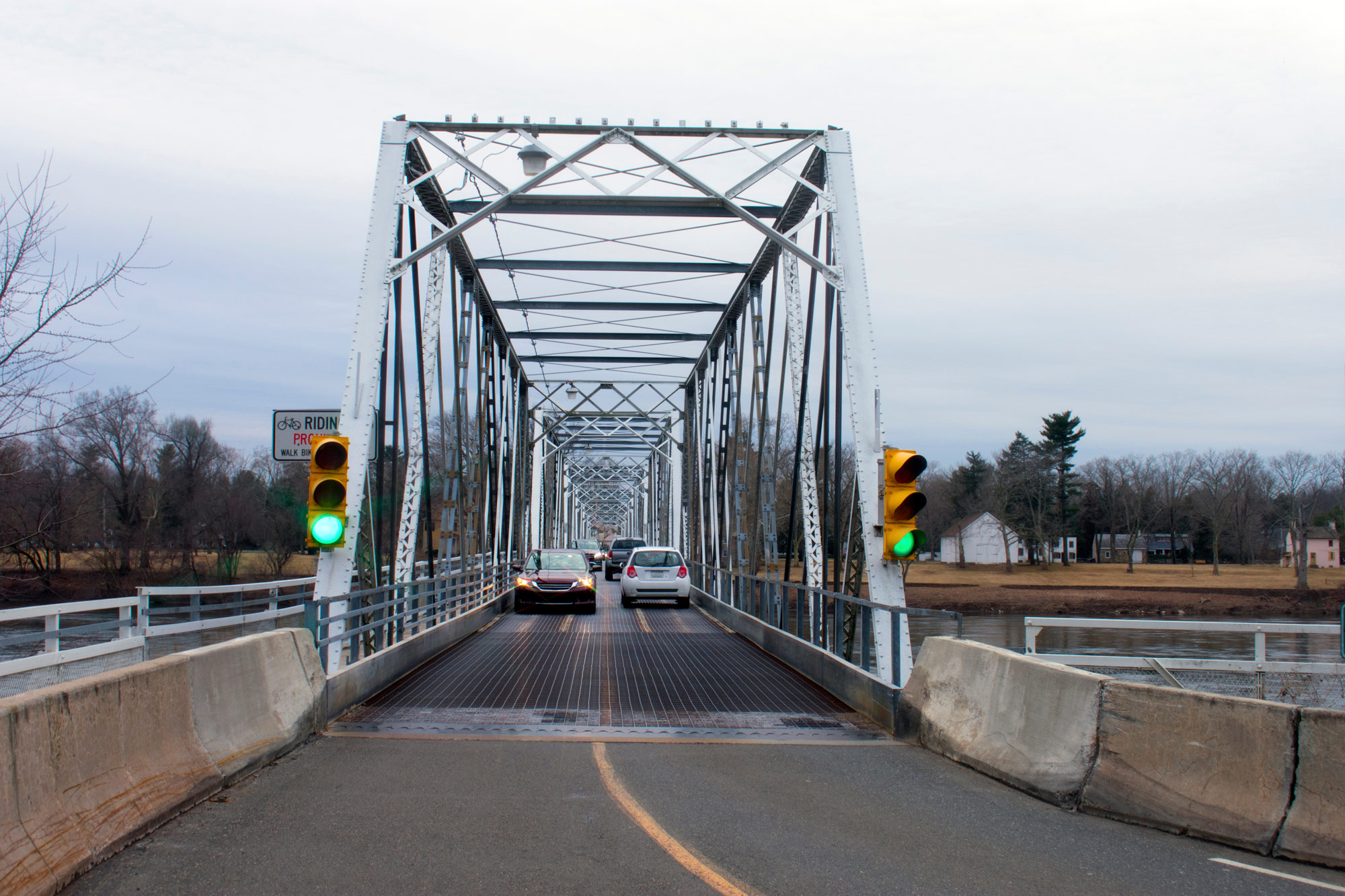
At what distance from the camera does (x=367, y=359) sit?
10492mm

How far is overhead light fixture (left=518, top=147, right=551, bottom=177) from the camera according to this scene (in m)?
12.4

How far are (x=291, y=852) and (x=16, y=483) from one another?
403 inches

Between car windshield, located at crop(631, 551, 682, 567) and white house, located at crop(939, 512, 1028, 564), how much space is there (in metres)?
71.8

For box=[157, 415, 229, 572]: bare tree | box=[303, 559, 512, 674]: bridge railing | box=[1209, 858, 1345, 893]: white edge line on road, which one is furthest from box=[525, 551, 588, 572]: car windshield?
box=[157, 415, 229, 572]: bare tree

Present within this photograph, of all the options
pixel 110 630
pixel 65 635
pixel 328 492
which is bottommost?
pixel 110 630

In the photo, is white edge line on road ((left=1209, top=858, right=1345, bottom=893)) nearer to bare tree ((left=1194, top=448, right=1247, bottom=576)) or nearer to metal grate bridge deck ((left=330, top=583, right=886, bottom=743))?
metal grate bridge deck ((left=330, top=583, right=886, bottom=743))

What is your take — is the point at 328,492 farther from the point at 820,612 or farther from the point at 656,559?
the point at 656,559

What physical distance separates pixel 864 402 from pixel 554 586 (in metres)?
15.3

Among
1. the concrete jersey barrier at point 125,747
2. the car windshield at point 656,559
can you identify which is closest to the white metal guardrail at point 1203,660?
the concrete jersey barrier at point 125,747

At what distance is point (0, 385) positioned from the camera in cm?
980

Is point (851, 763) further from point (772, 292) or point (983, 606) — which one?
point (983, 606)

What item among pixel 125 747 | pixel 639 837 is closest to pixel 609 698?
pixel 639 837

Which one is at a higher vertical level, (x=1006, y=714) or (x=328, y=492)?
(x=328, y=492)

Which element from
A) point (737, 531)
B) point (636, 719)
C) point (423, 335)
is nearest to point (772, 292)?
point (737, 531)
